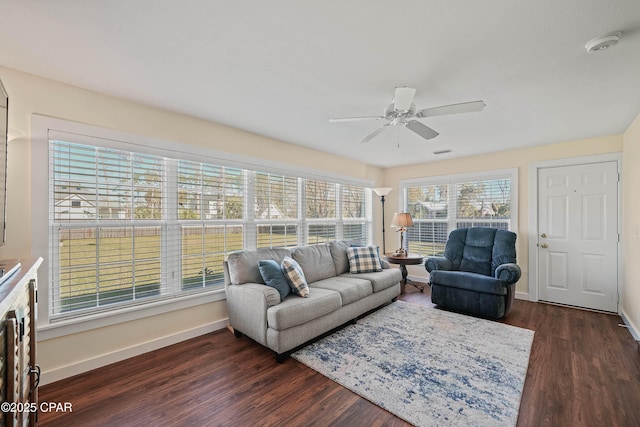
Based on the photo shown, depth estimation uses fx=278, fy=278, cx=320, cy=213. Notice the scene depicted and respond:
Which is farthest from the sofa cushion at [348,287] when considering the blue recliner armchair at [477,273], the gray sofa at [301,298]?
the blue recliner armchair at [477,273]

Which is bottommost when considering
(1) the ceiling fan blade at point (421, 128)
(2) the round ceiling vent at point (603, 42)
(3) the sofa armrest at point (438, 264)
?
(3) the sofa armrest at point (438, 264)

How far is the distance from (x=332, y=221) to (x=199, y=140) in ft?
8.39

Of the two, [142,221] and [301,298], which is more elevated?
[142,221]

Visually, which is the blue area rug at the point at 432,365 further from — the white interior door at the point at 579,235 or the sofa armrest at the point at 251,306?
the white interior door at the point at 579,235

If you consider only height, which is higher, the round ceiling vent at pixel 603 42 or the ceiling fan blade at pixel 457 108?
the round ceiling vent at pixel 603 42

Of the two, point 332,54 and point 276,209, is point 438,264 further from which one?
point 332,54

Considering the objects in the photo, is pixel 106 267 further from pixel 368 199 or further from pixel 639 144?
pixel 639 144

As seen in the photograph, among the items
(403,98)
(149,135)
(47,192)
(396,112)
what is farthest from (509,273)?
(47,192)

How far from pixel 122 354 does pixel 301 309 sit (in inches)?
65.7

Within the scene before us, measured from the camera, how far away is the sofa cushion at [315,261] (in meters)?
3.60

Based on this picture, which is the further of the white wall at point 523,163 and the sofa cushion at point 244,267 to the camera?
the white wall at point 523,163

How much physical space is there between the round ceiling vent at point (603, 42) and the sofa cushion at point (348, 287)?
2.78 meters

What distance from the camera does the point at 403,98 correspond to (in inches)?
81.3

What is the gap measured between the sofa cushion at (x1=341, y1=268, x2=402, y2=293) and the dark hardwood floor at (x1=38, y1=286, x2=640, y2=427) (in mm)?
1250
